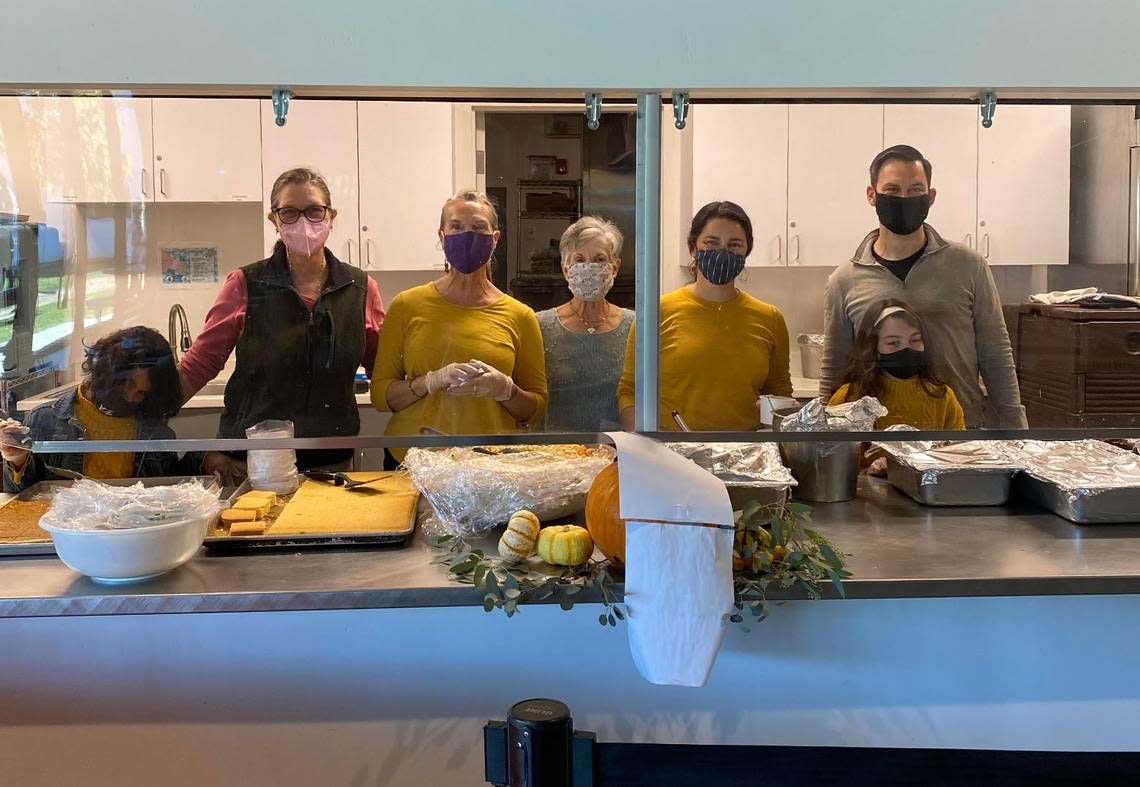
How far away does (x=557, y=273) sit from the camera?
1815mm

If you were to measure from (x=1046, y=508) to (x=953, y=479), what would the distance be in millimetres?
192

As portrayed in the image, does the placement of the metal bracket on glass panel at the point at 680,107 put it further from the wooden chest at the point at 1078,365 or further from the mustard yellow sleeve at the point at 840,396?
the wooden chest at the point at 1078,365

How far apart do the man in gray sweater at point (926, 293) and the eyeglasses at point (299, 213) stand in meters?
0.88

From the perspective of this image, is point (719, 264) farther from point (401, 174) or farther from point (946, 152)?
point (401, 174)

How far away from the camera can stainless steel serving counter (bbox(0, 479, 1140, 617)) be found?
5.47 ft

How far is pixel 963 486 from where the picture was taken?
213 centimetres

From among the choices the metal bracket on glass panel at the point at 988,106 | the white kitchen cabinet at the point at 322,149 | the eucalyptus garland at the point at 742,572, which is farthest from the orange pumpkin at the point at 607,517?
the metal bracket on glass panel at the point at 988,106

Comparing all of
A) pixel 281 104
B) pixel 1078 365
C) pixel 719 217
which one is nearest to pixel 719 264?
pixel 719 217

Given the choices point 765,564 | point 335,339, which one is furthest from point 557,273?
point 765,564

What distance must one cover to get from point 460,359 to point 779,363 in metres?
0.57

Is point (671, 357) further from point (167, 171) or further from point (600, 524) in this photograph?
point (167, 171)

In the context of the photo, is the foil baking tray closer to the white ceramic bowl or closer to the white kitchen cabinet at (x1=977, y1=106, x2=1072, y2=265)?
the white kitchen cabinet at (x1=977, y1=106, x2=1072, y2=265)

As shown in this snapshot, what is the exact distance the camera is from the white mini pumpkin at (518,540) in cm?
174

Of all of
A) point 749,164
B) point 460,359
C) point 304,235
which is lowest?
point 460,359
